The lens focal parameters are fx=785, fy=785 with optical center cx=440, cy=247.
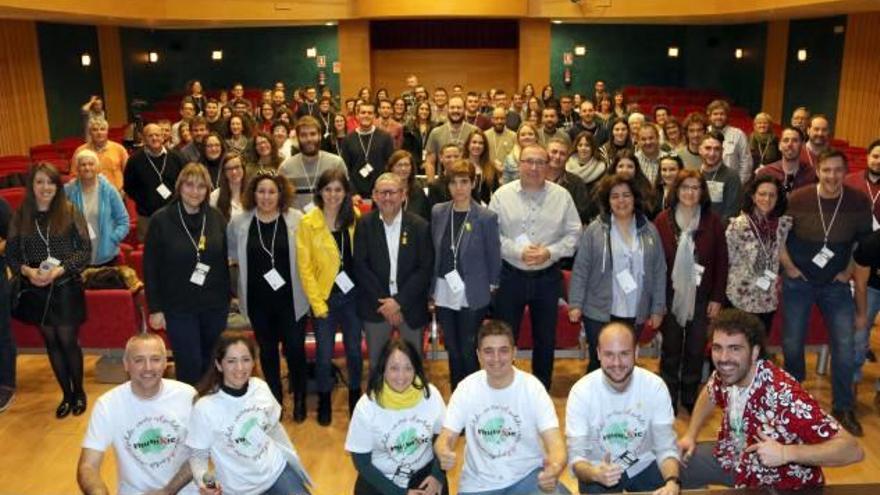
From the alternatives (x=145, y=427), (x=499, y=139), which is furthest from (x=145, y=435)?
(x=499, y=139)

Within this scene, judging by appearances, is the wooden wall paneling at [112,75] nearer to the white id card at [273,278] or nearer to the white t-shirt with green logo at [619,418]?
the white id card at [273,278]

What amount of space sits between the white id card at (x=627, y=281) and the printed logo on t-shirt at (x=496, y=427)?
55.2 inches

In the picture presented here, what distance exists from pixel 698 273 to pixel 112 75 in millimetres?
13745

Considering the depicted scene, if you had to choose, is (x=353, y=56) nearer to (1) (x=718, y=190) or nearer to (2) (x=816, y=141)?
(2) (x=816, y=141)

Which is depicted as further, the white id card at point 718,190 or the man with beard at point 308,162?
the man with beard at point 308,162

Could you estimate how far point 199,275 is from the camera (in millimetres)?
4141

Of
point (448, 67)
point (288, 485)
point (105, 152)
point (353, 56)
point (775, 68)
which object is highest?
point (353, 56)

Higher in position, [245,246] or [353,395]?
[245,246]

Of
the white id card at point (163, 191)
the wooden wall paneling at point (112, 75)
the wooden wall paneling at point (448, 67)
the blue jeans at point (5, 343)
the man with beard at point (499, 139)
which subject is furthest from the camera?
the wooden wall paneling at point (448, 67)

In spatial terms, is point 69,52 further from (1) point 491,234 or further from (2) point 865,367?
Answer: (2) point 865,367

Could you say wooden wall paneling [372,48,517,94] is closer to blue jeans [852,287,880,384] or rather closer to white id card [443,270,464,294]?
blue jeans [852,287,880,384]

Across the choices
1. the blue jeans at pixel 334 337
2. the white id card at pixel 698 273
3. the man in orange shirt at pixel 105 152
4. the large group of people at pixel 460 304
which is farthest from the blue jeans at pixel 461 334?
the man in orange shirt at pixel 105 152

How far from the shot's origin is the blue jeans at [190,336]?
13.8ft

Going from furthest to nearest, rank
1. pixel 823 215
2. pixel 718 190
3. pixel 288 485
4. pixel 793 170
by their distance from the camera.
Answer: pixel 793 170 < pixel 718 190 < pixel 823 215 < pixel 288 485
